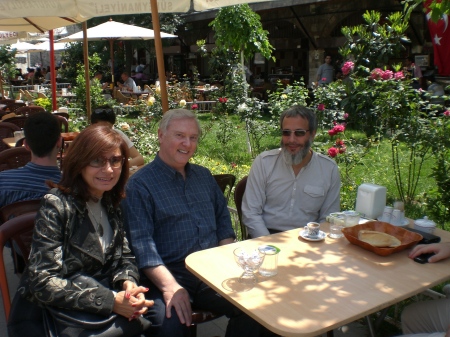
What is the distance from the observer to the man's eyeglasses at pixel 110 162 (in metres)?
2.18

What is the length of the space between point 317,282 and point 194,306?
2.52 ft

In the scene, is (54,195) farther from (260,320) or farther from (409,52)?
(409,52)

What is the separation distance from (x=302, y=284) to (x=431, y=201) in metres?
2.78

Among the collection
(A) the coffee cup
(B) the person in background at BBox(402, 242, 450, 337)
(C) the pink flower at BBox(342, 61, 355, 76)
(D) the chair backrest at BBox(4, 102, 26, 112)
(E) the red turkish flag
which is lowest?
(B) the person in background at BBox(402, 242, 450, 337)

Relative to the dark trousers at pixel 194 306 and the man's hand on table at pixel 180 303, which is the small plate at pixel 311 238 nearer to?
the dark trousers at pixel 194 306

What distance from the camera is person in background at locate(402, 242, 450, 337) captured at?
87.9 inches

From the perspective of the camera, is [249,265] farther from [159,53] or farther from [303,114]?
[159,53]

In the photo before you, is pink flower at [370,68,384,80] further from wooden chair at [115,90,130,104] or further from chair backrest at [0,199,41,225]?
wooden chair at [115,90,130,104]

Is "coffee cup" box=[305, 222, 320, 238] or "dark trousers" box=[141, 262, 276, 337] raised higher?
"coffee cup" box=[305, 222, 320, 238]

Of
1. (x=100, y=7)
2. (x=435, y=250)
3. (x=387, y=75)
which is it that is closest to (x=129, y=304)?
(x=435, y=250)

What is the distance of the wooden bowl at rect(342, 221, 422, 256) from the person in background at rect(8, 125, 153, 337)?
1.06 metres

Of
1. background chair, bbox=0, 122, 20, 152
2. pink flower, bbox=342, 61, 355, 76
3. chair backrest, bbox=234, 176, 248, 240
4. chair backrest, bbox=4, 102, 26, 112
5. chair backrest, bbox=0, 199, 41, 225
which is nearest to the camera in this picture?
chair backrest, bbox=0, 199, 41, 225

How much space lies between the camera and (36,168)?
2.82m

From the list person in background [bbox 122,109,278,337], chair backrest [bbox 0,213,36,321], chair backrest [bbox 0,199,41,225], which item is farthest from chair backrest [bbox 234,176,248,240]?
chair backrest [bbox 0,213,36,321]
